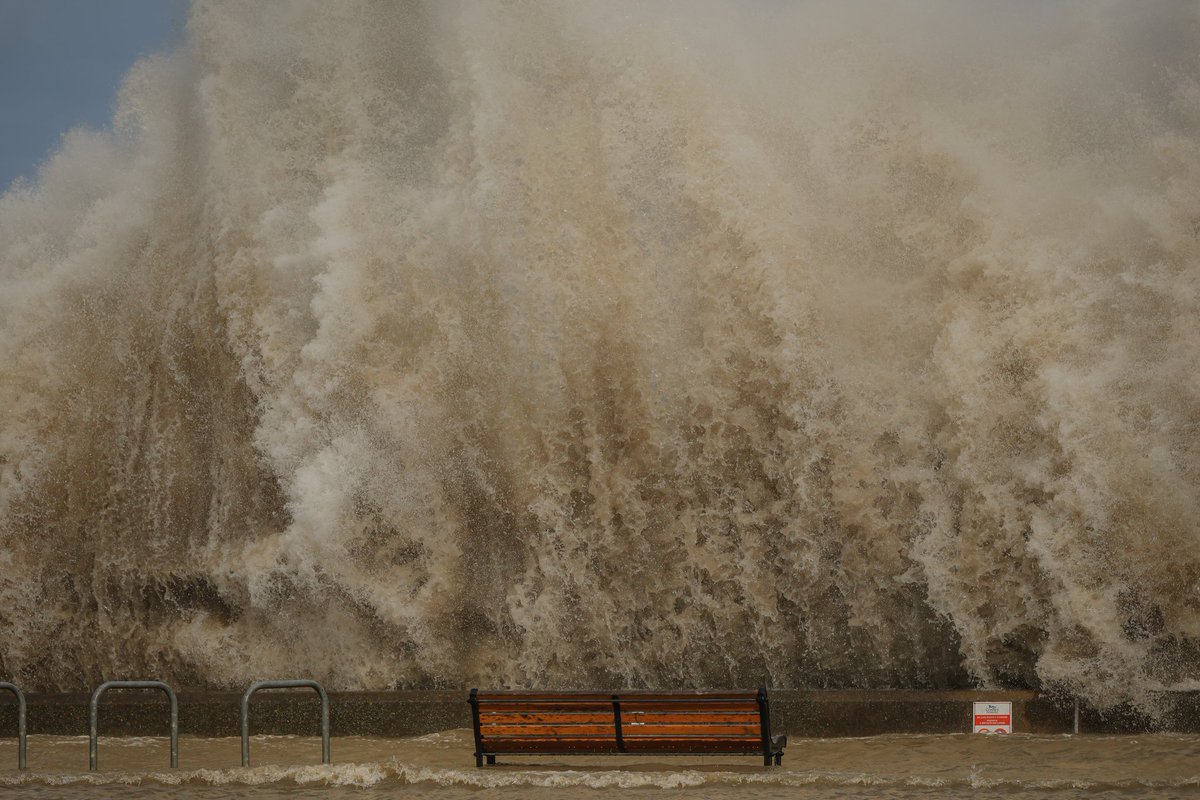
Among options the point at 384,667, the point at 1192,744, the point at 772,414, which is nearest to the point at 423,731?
the point at 384,667

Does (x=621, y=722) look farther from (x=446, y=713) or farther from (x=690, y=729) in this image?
(x=446, y=713)

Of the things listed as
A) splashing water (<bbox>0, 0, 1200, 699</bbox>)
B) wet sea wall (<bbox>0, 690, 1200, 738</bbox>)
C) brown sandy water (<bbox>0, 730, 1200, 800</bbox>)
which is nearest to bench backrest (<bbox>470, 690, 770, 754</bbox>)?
brown sandy water (<bbox>0, 730, 1200, 800</bbox>)

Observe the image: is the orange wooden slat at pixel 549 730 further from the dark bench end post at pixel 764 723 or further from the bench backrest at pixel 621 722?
the dark bench end post at pixel 764 723

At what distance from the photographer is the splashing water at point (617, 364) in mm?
9656

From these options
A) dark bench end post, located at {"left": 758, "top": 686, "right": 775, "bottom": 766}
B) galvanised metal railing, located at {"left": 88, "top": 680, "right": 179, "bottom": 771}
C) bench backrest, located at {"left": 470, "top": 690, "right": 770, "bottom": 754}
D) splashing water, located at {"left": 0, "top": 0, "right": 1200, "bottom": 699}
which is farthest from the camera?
splashing water, located at {"left": 0, "top": 0, "right": 1200, "bottom": 699}

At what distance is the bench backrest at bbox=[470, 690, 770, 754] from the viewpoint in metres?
7.04

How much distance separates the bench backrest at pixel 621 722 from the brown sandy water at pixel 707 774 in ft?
0.44

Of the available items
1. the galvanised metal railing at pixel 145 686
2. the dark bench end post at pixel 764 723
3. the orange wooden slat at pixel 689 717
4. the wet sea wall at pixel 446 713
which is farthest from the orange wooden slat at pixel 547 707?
the wet sea wall at pixel 446 713

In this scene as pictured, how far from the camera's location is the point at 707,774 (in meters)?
6.72

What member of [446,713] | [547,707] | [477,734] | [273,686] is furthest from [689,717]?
[446,713]

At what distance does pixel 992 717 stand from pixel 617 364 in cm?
432

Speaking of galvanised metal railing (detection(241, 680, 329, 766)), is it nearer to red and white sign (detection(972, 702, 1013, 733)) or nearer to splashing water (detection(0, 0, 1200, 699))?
splashing water (detection(0, 0, 1200, 699))

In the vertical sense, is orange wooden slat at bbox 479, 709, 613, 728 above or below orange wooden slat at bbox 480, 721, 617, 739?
above

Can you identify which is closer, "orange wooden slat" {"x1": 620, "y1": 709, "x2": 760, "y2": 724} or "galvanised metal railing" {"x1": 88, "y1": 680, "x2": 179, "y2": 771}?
"orange wooden slat" {"x1": 620, "y1": 709, "x2": 760, "y2": 724}
